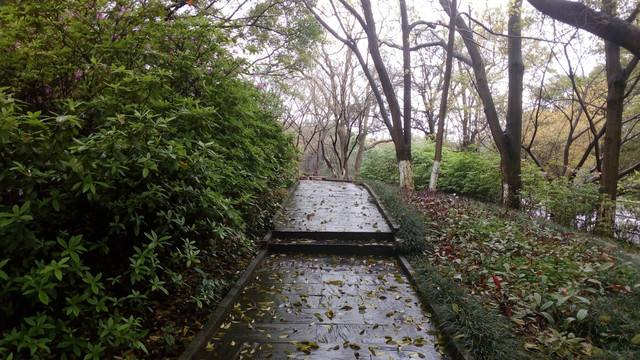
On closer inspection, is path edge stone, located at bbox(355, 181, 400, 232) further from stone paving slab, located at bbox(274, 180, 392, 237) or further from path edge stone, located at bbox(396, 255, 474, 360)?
path edge stone, located at bbox(396, 255, 474, 360)

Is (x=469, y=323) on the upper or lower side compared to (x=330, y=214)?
lower

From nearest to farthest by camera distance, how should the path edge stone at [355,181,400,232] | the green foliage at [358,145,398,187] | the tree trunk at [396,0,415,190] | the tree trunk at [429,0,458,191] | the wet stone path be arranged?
the wet stone path → the path edge stone at [355,181,400,232] → the tree trunk at [429,0,458,191] → the tree trunk at [396,0,415,190] → the green foliage at [358,145,398,187]

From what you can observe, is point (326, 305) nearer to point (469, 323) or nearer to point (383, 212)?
point (469, 323)

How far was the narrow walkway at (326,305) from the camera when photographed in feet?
9.70

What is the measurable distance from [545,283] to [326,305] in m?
2.37

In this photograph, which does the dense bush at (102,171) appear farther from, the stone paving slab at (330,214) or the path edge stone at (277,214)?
the stone paving slab at (330,214)

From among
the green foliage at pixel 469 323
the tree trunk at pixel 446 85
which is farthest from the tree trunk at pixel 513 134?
the green foliage at pixel 469 323

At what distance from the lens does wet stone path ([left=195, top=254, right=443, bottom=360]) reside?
2928 millimetres

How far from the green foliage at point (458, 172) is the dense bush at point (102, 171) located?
32.0 feet

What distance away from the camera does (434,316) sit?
3.42 meters

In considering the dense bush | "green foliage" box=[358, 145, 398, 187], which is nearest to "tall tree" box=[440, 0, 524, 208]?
"green foliage" box=[358, 145, 398, 187]

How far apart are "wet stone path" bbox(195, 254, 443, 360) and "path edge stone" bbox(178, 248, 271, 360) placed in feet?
0.21

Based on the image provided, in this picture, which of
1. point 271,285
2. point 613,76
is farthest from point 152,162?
point 613,76

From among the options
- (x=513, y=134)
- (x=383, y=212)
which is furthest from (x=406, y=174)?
(x=383, y=212)
